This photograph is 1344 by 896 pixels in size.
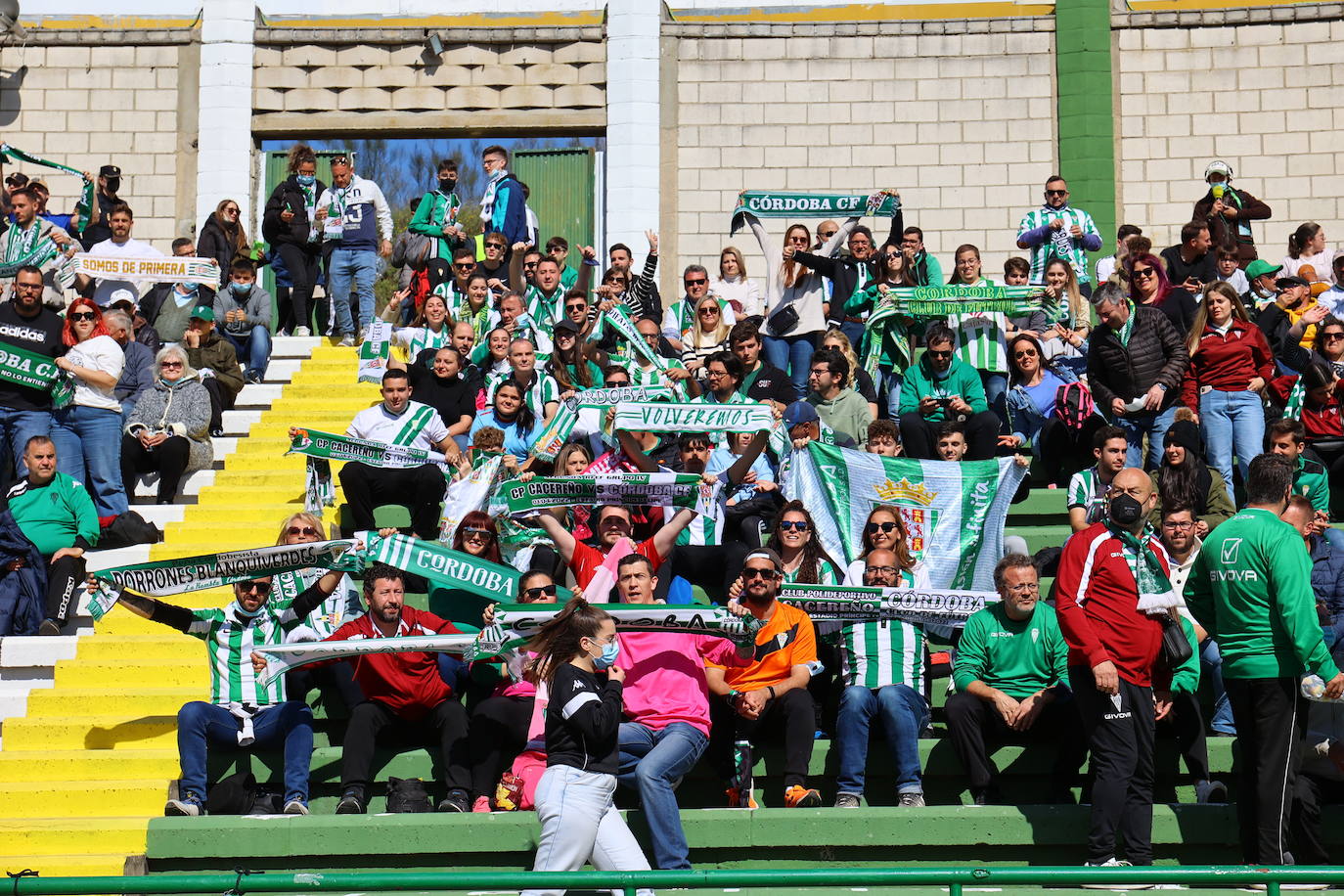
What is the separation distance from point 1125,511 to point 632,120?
11.8 m

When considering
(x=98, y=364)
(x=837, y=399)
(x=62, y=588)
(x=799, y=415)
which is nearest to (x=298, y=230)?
(x=98, y=364)

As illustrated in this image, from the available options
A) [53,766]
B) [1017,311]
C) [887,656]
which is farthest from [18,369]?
[1017,311]

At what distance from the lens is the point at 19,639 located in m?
11.0

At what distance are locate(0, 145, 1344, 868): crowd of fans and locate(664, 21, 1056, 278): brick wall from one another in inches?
108

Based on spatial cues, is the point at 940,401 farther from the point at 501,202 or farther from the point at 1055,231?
the point at 501,202

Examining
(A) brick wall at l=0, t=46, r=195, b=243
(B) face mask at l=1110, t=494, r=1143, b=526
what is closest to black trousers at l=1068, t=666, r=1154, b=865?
(B) face mask at l=1110, t=494, r=1143, b=526

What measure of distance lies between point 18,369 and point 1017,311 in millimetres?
7575

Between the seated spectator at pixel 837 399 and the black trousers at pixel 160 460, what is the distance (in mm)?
4697

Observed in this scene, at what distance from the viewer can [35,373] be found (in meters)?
12.3

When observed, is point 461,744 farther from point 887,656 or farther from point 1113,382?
point 1113,382

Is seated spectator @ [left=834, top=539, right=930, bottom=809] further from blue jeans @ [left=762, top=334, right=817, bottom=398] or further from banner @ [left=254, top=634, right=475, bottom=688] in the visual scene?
blue jeans @ [left=762, top=334, right=817, bottom=398]

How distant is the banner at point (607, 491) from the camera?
35.6 feet

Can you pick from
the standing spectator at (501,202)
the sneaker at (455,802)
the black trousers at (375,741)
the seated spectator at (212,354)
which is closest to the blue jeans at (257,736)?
the black trousers at (375,741)

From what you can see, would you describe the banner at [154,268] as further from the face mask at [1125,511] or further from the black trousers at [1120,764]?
the black trousers at [1120,764]
